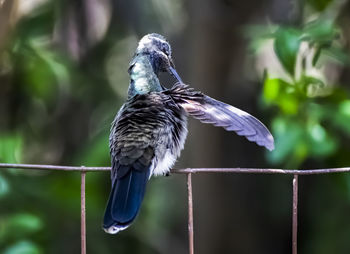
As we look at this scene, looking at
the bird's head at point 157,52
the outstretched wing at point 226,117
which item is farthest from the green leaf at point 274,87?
the outstretched wing at point 226,117

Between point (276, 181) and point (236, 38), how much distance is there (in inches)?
54.3

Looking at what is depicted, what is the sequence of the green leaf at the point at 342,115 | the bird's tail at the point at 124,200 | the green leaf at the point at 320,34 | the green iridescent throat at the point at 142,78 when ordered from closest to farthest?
the bird's tail at the point at 124,200, the green iridescent throat at the point at 142,78, the green leaf at the point at 320,34, the green leaf at the point at 342,115

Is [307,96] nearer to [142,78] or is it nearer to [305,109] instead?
[305,109]

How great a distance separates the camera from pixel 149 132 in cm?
266

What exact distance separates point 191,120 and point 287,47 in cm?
199

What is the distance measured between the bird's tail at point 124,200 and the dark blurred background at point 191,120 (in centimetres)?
107

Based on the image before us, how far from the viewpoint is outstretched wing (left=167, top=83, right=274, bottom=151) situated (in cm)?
229

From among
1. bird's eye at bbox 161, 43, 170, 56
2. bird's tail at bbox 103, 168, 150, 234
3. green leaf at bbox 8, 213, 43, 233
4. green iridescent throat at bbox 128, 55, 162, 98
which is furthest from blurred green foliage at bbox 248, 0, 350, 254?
green leaf at bbox 8, 213, 43, 233

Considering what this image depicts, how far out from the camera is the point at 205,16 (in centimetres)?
468

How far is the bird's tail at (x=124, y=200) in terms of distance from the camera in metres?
2.28

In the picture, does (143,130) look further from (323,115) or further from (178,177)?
(178,177)

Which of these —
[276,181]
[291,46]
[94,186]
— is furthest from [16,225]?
[276,181]

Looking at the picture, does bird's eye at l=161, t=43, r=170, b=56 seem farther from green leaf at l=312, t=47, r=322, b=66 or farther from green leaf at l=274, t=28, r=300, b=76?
green leaf at l=312, t=47, r=322, b=66

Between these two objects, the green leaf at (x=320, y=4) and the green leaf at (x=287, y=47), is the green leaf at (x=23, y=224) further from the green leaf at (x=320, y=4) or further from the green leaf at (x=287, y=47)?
the green leaf at (x=320, y=4)
